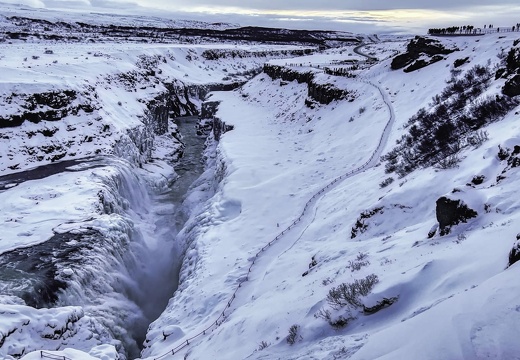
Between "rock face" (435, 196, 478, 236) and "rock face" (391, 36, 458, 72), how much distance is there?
105ft

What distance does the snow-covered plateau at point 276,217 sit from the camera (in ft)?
26.5

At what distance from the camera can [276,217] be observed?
71.1ft

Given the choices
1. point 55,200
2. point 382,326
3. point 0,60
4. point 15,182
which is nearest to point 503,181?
point 382,326

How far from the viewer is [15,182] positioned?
25016 mm

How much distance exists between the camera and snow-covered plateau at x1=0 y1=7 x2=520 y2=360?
807cm

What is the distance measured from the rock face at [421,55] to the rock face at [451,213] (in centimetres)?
3194

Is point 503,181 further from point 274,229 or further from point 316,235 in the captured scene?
point 274,229

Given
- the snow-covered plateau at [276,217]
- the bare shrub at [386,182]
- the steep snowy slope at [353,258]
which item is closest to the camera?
the steep snowy slope at [353,258]

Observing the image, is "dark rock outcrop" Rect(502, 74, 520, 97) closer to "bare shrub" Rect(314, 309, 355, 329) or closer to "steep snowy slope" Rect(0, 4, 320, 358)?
"bare shrub" Rect(314, 309, 355, 329)


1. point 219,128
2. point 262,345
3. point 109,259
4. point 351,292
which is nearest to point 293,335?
point 262,345

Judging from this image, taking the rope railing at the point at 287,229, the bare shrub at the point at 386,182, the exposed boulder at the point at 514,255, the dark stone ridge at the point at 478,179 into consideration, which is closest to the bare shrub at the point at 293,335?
the exposed boulder at the point at 514,255

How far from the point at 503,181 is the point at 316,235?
25.1ft

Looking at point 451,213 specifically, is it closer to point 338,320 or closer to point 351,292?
point 351,292

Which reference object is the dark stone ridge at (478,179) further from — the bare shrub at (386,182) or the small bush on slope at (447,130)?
the bare shrub at (386,182)
